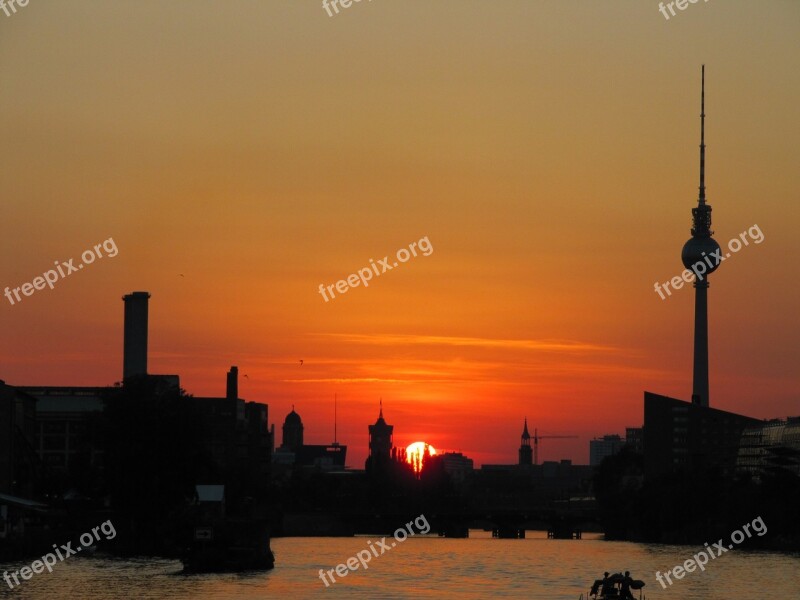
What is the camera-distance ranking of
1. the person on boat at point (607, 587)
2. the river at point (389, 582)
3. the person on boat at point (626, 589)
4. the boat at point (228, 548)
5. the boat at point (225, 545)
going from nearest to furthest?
the person on boat at point (626, 589)
the person on boat at point (607, 587)
the river at point (389, 582)
the boat at point (228, 548)
the boat at point (225, 545)

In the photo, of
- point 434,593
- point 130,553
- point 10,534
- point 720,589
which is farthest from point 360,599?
point 130,553

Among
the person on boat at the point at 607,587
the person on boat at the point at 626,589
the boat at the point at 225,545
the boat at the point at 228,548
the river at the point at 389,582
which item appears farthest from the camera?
the boat at the point at 225,545

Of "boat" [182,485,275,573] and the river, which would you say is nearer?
the river

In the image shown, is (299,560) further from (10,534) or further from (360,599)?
(360,599)

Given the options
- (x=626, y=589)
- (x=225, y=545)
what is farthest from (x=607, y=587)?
(x=225, y=545)

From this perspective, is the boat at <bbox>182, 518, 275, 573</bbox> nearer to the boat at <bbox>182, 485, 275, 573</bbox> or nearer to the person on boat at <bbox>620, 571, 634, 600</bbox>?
the boat at <bbox>182, 485, 275, 573</bbox>

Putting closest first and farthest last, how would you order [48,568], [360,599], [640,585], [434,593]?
[640,585], [360,599], [434,593], [48,568]

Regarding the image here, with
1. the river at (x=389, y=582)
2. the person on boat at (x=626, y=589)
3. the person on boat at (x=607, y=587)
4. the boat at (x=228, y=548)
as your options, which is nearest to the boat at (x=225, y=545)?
the boat at (x=228, y=548)

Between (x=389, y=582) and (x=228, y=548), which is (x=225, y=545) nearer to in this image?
(x=228, y=548)

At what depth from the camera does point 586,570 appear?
175 meters

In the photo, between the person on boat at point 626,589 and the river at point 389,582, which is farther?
the river at point 389,582

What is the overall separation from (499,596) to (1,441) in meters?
78.7

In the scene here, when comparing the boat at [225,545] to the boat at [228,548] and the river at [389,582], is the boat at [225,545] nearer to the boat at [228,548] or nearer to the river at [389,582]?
the boat at [228,548]

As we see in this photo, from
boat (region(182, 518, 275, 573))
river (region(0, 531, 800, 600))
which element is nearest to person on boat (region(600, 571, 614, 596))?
river (region(0, 531, 800, 600))
